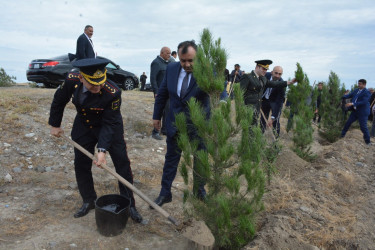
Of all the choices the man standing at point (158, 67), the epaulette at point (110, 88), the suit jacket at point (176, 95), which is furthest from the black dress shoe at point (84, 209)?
the man standing at point (158, 67)

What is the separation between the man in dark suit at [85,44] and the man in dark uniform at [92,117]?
3.73m

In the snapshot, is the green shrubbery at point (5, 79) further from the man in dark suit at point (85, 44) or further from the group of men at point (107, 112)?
the group of men at point (107, 112)

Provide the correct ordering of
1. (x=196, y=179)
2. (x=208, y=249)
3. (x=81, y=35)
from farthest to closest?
(x=81, y=35) < (x=196, y=179) < (x=208, y=249)

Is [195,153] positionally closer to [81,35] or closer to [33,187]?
[33,187]

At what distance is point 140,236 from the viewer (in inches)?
119

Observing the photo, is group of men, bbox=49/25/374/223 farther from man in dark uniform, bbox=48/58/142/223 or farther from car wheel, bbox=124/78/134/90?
car wheel, bbox=124/78/134/90

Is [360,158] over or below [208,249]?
below

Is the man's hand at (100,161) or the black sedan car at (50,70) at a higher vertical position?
the black sedan car at (50,70)

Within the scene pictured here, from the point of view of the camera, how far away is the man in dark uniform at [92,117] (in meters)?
2.67

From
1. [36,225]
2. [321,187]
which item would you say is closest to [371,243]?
[321,187]

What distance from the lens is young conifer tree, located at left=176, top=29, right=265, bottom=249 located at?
2400 mm

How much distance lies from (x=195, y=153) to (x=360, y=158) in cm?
556

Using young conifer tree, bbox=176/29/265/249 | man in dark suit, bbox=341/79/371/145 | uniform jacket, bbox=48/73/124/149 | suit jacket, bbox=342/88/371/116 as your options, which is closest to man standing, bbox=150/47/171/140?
uniform jacket, bbox=48/73/124/149

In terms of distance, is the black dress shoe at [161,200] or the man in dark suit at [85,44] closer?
the black dress shoe at [161,200]
